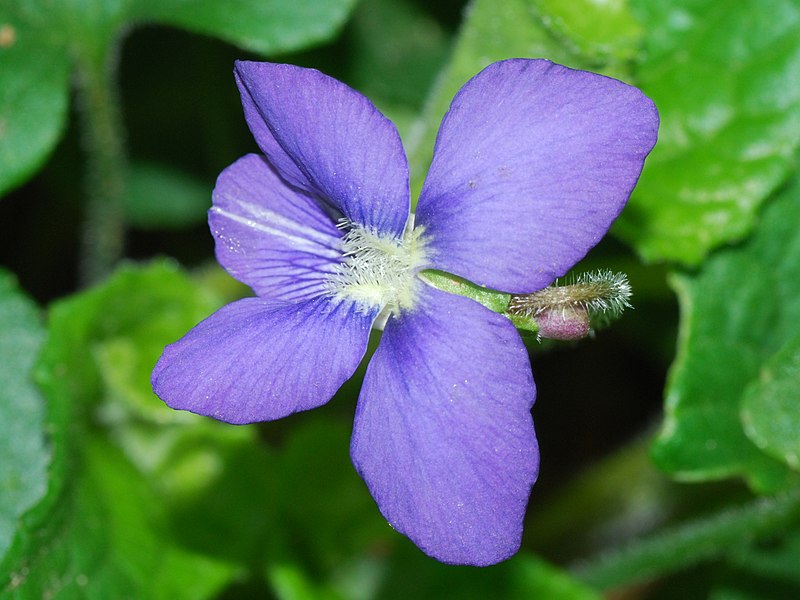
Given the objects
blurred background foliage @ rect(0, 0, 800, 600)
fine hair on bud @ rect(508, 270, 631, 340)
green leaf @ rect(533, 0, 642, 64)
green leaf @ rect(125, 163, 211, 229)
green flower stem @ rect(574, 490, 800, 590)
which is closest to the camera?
fine hair on bud @ rect(508, 270, 631, 340)

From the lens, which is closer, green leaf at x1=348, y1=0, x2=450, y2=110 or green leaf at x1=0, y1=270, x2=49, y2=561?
green leaf at x1=0, y1=270, x2=49, y2=561

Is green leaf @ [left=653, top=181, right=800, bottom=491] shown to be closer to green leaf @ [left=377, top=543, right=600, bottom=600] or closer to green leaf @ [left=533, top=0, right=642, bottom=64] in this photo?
green leaf @ [left=377, top=543, right=600, bottom=600]

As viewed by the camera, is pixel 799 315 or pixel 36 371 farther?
pixel 799 315

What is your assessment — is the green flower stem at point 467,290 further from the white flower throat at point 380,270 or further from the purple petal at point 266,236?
the purple petal at point 266,236

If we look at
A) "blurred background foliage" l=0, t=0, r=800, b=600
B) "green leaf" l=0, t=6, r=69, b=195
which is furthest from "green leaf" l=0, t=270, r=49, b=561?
"green leaf" l=0, t=6, r=69, b=195

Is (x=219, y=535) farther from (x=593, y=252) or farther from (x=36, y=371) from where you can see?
(x=593, y=252)

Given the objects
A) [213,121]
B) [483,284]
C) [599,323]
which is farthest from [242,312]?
[213,121]
